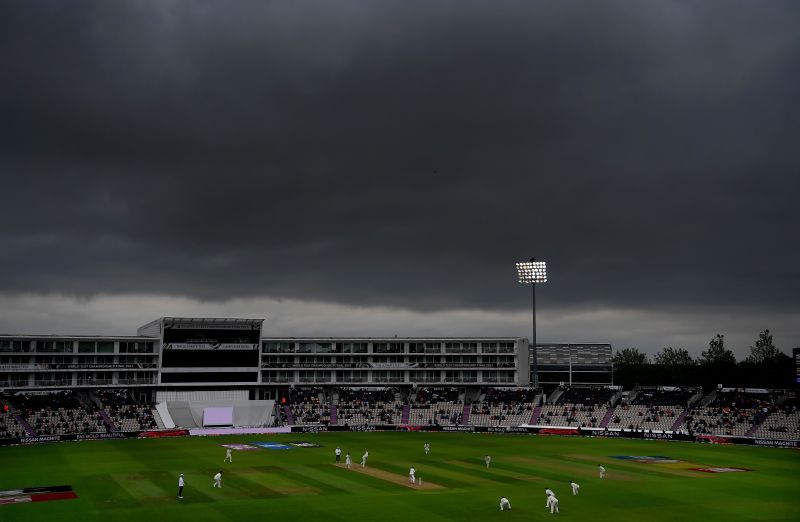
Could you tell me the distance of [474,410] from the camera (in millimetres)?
104125

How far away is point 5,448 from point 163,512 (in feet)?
146

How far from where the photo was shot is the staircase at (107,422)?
8626cm

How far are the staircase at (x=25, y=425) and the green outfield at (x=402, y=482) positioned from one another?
7.43 meters

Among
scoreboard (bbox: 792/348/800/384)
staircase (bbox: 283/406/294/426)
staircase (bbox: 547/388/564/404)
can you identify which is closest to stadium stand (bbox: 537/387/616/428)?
staircase (bbox: 547/388/564/404)

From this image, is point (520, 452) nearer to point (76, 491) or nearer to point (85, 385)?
point (76, 491)

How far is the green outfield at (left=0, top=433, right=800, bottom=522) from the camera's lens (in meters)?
38.7

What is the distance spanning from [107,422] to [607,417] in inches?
2496

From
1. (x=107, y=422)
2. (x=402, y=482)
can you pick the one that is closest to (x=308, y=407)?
(x=107, y=422)

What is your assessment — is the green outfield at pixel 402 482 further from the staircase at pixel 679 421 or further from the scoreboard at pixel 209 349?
the scoreboard at pixel 209 349

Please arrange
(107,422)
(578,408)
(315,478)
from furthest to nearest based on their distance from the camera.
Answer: (578,408)
(107,422)
(315,478)

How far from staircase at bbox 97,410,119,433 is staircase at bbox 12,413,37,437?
8.11 metres

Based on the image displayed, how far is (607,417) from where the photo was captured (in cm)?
9462

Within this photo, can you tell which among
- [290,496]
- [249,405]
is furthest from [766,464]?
[249,405]

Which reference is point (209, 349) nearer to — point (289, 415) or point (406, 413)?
point (289, 415)
